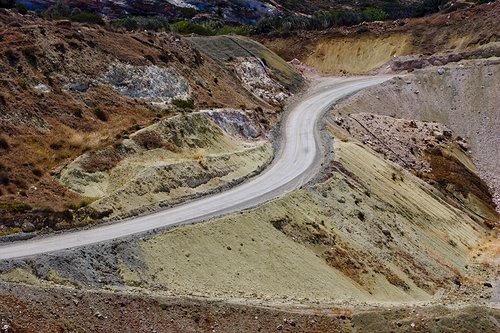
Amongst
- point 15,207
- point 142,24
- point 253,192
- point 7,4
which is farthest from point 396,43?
point 15,207

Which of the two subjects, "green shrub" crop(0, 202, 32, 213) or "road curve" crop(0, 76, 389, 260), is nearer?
"road curve" crop(0, 76, 389, 260)

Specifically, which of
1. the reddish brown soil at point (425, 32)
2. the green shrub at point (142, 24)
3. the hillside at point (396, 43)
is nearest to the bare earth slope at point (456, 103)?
the hillside at point (396, 43)

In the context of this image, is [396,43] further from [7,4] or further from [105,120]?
[105,120]

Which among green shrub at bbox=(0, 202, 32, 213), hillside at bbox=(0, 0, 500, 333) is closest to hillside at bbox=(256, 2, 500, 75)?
hillside at bbox=(0, 0, 500, 333)

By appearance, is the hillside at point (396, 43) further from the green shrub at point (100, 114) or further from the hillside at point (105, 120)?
the green shrub at point (100, 114)

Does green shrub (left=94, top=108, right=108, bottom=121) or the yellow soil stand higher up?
the yellow soil

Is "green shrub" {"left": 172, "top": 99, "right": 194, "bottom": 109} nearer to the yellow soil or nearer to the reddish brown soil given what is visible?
the yellow soil

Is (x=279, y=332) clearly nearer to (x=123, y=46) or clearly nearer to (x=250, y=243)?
(x=250, y=243)

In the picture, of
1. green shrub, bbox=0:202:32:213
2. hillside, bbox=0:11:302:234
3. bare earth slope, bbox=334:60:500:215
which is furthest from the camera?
bare earth slope, bbox=334:60:500:215
